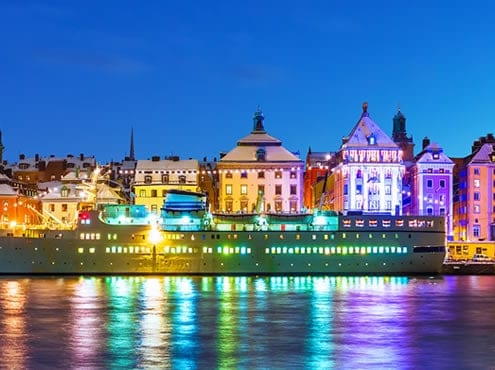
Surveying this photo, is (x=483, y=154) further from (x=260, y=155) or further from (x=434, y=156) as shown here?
(x=260, y=155)

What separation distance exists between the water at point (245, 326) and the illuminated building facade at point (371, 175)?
34.3 meters

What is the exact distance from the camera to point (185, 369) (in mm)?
30750

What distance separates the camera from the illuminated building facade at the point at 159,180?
106188mm

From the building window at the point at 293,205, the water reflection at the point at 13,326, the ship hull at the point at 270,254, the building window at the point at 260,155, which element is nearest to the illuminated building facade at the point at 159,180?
the building window at the point at 260,155

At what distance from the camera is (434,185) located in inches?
4156

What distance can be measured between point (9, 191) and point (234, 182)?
2812 cm

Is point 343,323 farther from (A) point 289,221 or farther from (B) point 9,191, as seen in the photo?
(B) point 9,191

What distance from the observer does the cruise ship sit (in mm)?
81812

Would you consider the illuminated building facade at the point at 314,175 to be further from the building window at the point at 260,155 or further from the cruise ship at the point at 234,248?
the cruise ship at the point at 234,248

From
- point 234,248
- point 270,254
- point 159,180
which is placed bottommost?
point 270,254

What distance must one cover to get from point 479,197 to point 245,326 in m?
68.8

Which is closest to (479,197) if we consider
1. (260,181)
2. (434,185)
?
(434,185)

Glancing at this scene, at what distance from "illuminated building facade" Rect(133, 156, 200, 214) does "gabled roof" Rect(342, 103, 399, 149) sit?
18.4 metres

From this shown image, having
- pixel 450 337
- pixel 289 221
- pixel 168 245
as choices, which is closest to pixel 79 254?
pixel 168 245
